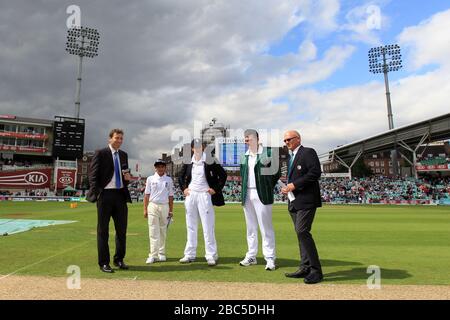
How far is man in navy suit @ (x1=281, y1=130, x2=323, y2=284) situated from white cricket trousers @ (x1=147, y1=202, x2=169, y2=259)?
8.90 feet

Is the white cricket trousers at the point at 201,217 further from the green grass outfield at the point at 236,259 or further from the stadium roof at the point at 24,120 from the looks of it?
the stadium roof at the point at 24,120

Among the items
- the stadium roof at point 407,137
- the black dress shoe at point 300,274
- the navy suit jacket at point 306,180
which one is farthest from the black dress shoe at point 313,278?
the stadium roof at point 407,137

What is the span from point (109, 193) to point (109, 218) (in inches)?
17.9

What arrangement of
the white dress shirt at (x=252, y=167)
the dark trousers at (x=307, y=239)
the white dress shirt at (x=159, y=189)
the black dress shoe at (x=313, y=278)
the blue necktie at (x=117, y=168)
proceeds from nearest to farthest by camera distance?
the black dress shoe at (x=313, y=278) < the dark trousers at (x=307, y=239) < the blue necktie at (x=117, y=168) < the white dress shirt at (x=252, y=167) < the white dress shirt at (x=159, y=189)

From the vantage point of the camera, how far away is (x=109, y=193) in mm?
5871

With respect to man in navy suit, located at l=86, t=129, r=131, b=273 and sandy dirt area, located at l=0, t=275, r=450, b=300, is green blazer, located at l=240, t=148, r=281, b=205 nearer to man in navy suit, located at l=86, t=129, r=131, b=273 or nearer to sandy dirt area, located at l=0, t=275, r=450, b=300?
sandy dirt area, located at l=0, t=275, r=450, b=300

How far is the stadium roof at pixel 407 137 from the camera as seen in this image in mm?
49750

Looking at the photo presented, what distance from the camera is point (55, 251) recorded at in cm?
739

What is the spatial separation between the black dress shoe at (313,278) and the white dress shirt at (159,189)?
10.7ft

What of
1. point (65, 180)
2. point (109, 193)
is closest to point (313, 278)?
point (109, 193)

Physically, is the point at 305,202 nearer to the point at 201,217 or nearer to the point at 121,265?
the point at 201,217

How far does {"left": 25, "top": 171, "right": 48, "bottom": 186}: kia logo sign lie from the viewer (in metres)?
58.7
